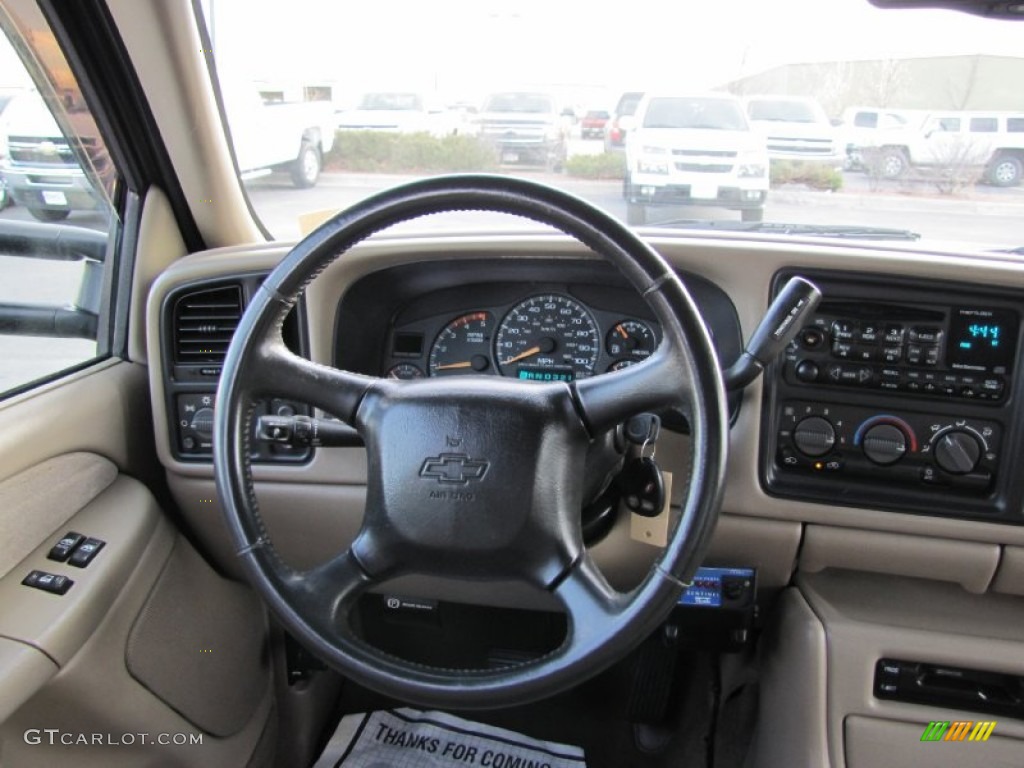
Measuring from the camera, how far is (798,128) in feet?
5.18

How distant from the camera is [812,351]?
4.57ft

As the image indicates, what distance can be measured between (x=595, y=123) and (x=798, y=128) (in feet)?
1.33

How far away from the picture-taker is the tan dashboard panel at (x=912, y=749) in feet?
4.53

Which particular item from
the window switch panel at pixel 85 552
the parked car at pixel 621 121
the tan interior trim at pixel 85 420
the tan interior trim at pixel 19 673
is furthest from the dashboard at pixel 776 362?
the tan interior trim at pixel 19 673

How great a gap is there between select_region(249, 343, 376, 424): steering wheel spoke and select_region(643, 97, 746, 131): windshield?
929 mm

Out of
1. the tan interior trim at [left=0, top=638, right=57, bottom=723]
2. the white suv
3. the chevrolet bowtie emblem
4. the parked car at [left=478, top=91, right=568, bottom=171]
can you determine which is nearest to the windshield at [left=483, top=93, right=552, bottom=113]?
the parked car at [left=478, top=91, right=568, bottom=171]

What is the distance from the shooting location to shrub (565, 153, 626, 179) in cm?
171

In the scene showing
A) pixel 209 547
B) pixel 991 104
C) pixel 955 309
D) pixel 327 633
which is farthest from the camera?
pixel 209 547

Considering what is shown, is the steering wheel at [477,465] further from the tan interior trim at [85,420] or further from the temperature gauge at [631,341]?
the tan interior trim at [85,420]

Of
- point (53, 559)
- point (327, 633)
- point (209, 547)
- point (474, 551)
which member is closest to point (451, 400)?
point (474, 551)

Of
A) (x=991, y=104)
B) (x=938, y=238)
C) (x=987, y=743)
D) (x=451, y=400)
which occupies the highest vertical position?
(x=991, y=104)

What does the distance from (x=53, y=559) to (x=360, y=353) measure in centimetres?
64

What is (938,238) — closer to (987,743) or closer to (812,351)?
(812,351)

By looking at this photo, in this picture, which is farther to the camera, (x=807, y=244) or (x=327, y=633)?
(x=807, y=244)
